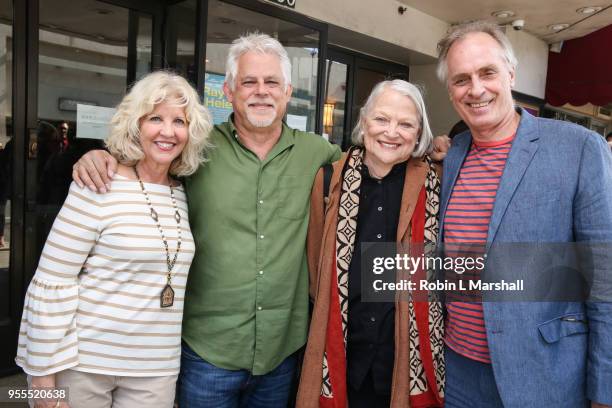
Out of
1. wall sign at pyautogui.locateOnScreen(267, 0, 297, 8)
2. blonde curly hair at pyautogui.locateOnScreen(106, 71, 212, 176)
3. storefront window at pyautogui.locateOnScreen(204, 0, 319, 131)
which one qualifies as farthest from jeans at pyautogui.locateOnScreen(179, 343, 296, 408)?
wall sign at pyautogui.locateOnScreen(267, 0, 297, 8)

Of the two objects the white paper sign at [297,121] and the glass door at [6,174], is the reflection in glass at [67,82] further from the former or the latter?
the white paper sign at [297,121]

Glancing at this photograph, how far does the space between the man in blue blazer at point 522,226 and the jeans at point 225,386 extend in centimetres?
69

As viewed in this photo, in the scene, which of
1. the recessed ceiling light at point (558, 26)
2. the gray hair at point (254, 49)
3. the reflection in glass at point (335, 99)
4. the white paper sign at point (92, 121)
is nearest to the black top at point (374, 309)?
the gray hair at point (254, 49)

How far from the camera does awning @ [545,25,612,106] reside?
6293mm

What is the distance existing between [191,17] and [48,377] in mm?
2689

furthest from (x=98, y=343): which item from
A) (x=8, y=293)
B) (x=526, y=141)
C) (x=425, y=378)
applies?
(x=8, y=293)

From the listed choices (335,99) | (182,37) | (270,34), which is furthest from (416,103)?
(335,99)

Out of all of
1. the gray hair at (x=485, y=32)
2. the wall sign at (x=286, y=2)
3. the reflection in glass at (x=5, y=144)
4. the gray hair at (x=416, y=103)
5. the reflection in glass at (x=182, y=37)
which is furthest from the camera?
the wall sign at (x=286, y=2)

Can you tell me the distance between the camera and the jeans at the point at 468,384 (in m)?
1.58

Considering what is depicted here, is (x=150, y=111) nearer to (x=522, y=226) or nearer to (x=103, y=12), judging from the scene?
(x=522, y=226)

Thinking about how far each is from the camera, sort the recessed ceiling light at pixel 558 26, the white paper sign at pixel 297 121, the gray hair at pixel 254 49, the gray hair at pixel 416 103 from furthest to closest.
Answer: the recessed ceiling light at pixel 558 26, the white paper sign at pixel 297 121, the gray hair at pixel 254 49, the gray hair at pixel 416 103

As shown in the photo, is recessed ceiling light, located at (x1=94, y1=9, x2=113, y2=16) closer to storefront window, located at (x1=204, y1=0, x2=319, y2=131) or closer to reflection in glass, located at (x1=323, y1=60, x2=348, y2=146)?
storefront window, located at (x1=204, y1=0, x2=319, y2=131)

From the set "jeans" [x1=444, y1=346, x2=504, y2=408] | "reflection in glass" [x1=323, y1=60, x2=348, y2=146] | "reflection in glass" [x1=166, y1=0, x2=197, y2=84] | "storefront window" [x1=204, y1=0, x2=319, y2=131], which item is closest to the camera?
"jeans" [x1=444, y1=346, x2=504, y2=408]

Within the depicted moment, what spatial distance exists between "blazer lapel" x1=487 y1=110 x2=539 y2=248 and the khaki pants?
4.08 ft
